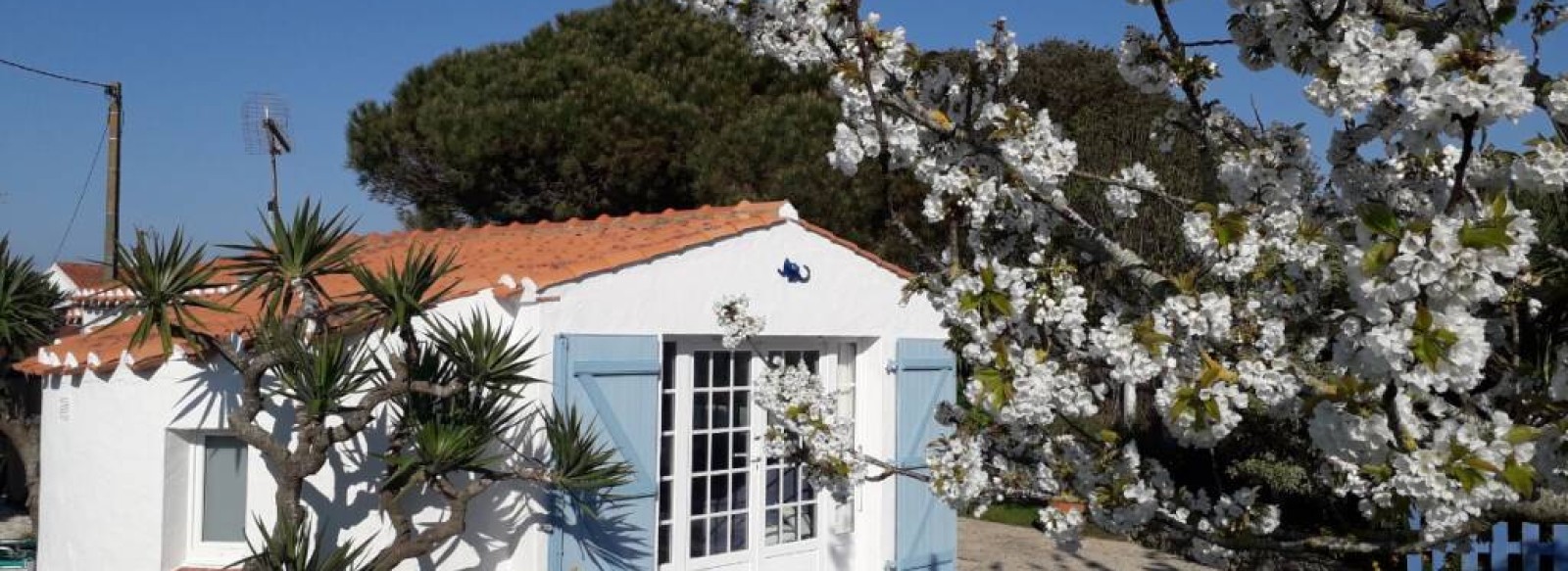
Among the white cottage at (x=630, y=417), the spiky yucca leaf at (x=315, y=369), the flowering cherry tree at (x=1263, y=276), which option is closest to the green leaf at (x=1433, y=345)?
the flowering cherry tree at (x=1263, y=276)

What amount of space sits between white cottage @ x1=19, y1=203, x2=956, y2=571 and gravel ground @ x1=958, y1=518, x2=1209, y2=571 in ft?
8.96

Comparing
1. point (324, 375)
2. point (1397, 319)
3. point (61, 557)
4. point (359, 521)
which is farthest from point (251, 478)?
point (1397, 319)

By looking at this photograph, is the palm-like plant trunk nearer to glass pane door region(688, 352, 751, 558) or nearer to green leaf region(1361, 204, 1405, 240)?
glass pane door region(688, 352, 751, 558)

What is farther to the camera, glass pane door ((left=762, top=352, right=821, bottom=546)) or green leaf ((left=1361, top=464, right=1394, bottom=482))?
glass pane door ((left=762, top=352, right=821, bottom=546))

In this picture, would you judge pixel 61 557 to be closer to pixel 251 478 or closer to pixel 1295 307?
pixel 251 478

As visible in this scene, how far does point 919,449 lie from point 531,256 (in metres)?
3.13

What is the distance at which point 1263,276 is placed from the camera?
333 cm

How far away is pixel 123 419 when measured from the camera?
7.41 metres

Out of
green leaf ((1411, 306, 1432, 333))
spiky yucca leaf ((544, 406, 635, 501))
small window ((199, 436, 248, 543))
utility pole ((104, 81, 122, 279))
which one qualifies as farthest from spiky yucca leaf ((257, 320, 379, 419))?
utility pole ((104, 81, 122, 279))

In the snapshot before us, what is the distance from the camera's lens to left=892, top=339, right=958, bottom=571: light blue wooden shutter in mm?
8906

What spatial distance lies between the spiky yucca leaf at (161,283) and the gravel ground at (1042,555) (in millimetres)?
7012

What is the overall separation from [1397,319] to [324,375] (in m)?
5.01

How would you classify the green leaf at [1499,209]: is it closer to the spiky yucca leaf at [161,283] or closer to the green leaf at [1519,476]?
the green leaf at [1519,476]

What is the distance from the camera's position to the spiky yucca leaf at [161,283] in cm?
642
